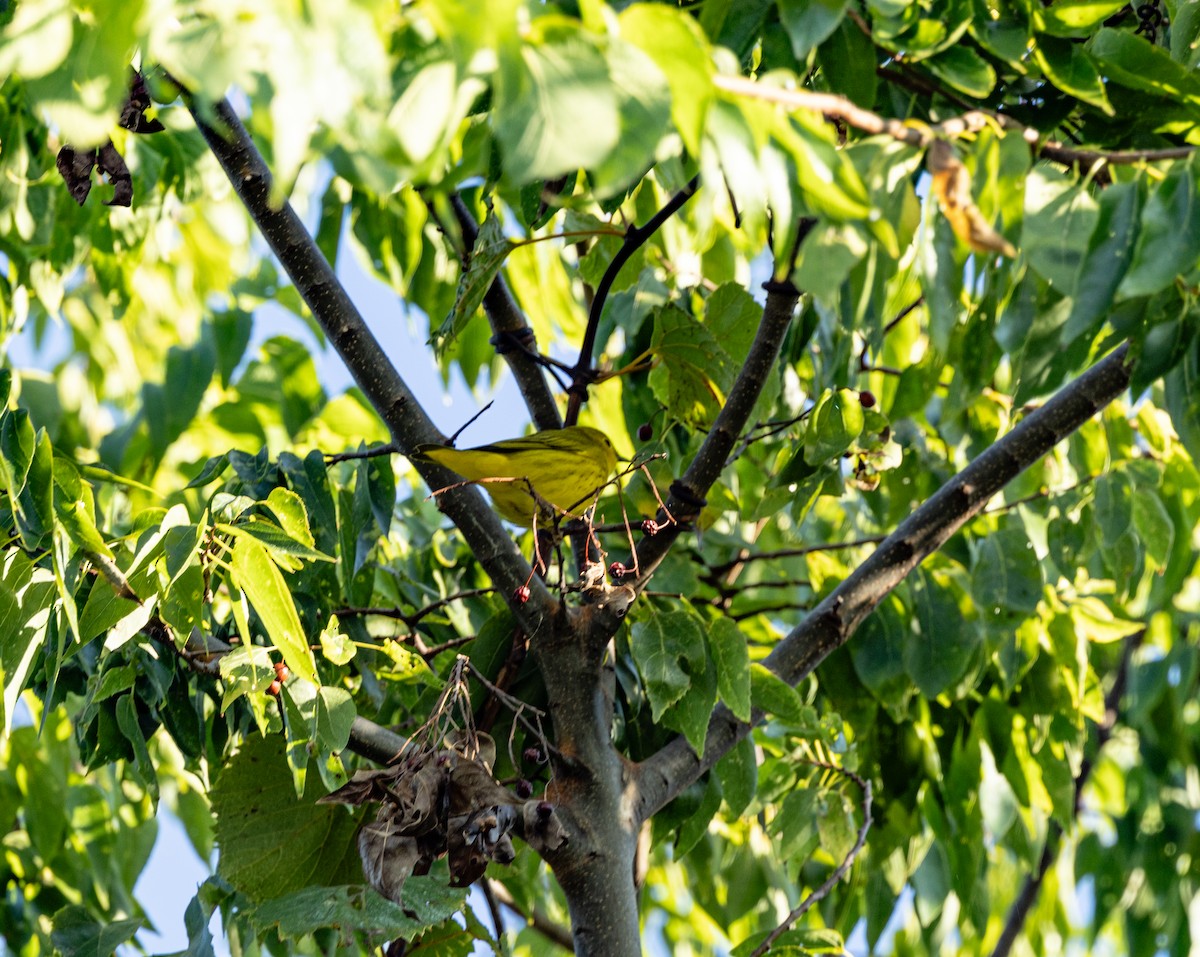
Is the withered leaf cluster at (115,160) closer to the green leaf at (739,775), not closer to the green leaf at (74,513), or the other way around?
the green leaf at (74,513)

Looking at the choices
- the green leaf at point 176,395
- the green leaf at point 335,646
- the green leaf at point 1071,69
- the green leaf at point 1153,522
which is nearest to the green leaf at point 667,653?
the green leaf at point 335,646

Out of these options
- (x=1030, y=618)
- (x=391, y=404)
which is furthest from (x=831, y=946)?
(x=391, y=404)

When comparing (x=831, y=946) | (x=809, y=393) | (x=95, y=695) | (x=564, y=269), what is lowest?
(x=831, y=946)

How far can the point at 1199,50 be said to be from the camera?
6.73 ft

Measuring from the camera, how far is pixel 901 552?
2.51m

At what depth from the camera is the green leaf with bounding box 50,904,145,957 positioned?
93.0 inches

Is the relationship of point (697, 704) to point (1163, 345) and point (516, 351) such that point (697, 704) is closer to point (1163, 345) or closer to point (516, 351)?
point (516, 351)

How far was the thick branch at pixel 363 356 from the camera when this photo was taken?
2.26m

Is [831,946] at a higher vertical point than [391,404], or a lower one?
lower

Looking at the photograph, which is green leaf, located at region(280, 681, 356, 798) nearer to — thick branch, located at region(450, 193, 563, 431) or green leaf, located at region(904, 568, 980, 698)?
thick branch, located at region(450, 193, 563, 431)

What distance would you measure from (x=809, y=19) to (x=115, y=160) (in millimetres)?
1207

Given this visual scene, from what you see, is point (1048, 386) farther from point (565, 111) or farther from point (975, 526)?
point (975, 526)

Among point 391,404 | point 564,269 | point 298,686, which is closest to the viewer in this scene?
point 298,686

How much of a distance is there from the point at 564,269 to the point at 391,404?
1.73m
